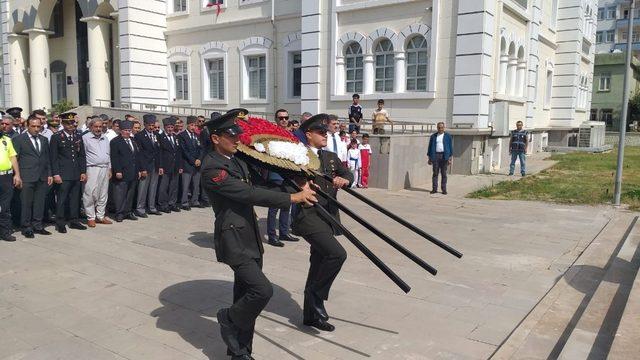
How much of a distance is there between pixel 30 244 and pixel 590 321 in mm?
7440

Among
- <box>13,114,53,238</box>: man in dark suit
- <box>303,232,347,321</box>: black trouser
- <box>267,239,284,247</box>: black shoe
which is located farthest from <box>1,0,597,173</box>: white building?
<box>303,232,347,321</box>: black trouser

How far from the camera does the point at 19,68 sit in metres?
27.1

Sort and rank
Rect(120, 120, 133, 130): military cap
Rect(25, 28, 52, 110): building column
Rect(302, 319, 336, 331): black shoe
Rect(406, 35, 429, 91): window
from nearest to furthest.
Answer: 1. Rect(302, 319, 336, 331): black shoe
2. Rect(120, 120, 133, 130): military cap
3. Rect(406, 35, 429, 91): window
4. Rect(25, 28, 52, 110): building column

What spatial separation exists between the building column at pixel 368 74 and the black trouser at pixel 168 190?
8897mm

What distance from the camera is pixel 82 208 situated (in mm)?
9836

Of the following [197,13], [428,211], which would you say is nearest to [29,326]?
[428,211]

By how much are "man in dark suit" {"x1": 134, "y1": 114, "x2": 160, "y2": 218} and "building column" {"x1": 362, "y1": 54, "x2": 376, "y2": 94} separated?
30.1 ft

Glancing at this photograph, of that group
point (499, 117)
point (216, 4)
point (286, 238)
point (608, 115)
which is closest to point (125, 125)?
point (286, 238)

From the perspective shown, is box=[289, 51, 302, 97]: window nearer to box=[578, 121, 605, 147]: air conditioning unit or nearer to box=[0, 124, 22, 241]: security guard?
box=[0, 124, 22, 241]: security guard

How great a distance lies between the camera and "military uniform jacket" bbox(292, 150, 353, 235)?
447cm

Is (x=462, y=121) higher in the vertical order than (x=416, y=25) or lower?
lower

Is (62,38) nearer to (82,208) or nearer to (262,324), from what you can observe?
(82,208)

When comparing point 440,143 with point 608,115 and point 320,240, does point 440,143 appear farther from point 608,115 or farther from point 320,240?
point 608,115

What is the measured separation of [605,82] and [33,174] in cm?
5440
